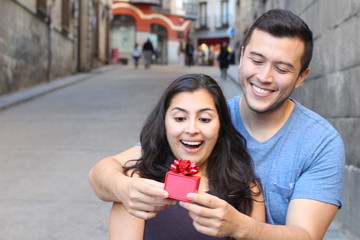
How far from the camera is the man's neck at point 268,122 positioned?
2.43 m

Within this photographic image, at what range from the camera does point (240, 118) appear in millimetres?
2574

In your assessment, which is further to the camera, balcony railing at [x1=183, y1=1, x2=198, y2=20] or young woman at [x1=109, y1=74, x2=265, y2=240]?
balcony railing at [x1=183, y1=1, x2=198, y2=20]

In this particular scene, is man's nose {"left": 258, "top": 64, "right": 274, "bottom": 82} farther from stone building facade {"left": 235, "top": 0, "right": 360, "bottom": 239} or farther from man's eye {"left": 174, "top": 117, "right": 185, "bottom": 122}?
stone building facade {"left": 235, "top": 0, "right": 360, "bottom": 239}


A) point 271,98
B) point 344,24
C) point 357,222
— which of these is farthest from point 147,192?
point 344,24

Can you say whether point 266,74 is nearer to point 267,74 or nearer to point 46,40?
point 267,74

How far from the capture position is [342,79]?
15.1ft

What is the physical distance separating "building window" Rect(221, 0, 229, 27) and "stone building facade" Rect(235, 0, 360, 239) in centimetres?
4001

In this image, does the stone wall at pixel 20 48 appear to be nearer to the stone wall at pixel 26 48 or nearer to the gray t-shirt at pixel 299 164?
the stone wall at pixel 26 48

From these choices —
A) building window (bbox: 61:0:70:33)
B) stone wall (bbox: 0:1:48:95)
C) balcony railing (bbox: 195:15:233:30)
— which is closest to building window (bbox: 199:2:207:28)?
balcony railing (bbox: 195:15:233:30)

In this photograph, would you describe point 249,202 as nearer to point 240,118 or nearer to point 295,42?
point 240,118

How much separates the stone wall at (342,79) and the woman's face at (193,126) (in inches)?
83.5

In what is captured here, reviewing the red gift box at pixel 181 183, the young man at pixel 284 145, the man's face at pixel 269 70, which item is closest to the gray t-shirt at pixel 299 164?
the young man at pixel 284 145

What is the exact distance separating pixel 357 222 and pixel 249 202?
201 cm

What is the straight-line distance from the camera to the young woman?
7.47ft
